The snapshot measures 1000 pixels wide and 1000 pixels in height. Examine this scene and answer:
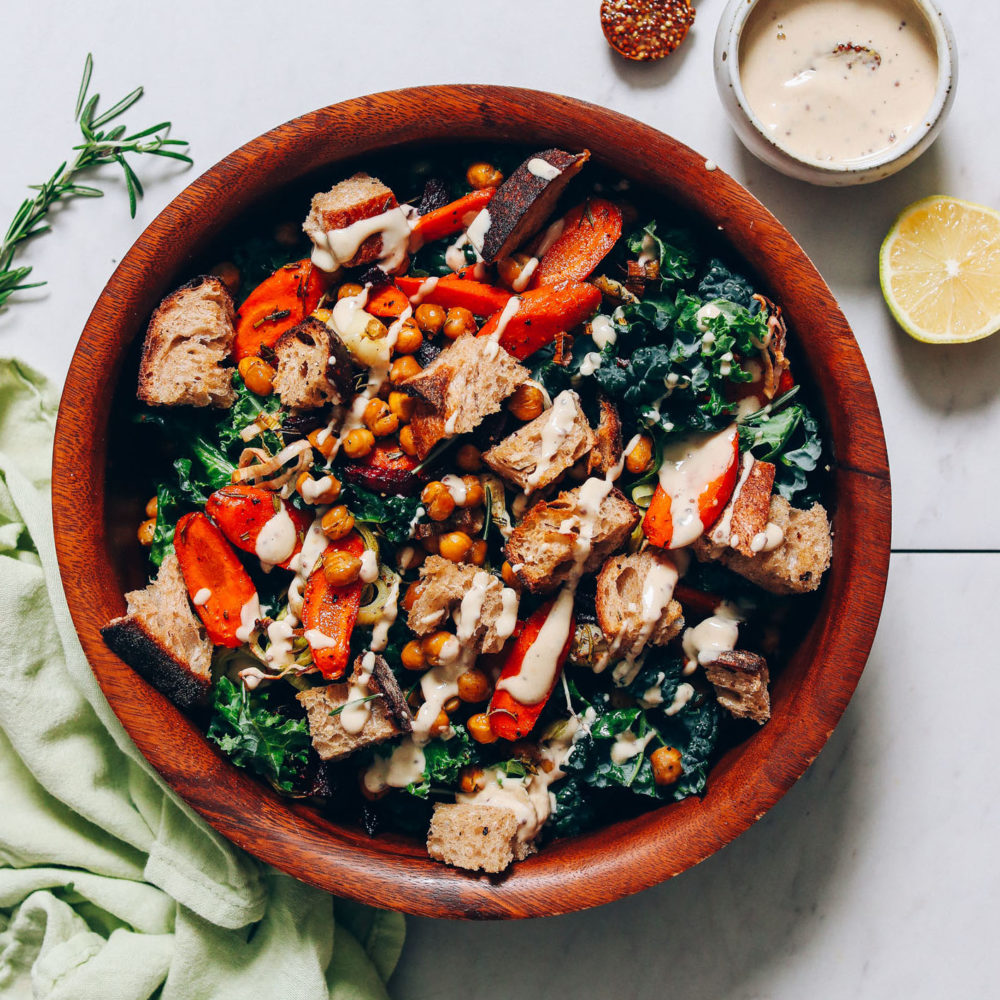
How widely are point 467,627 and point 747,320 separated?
48.2 inches

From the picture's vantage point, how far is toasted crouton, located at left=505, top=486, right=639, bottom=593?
277 centimetres

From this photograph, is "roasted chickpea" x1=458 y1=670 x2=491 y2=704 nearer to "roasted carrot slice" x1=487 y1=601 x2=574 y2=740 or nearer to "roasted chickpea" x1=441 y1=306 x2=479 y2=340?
"roasted carrot slice" x1=487 y1=601 x2=574 y2=740

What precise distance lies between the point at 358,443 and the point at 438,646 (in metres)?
0.66

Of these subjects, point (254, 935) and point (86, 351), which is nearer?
point (86, 351)

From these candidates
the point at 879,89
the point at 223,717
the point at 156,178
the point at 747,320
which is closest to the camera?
the point at 747,320

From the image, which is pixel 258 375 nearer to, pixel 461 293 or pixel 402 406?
pixel 402 406

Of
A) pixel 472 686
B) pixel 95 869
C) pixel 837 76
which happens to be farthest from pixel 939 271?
pixel 95 869

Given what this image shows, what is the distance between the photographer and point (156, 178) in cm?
352

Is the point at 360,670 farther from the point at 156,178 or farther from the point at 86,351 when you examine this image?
the point at 156,178

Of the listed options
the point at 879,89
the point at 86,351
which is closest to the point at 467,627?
the point at 86,351

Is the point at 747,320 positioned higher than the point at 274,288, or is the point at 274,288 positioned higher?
the point at 274,288

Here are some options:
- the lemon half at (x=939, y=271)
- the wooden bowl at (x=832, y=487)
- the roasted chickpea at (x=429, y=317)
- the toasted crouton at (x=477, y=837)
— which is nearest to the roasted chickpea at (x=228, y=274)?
the wooden bowl at (x=832, y=487)

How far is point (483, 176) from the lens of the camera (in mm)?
3059

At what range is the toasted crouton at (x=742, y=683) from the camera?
9.37ft
